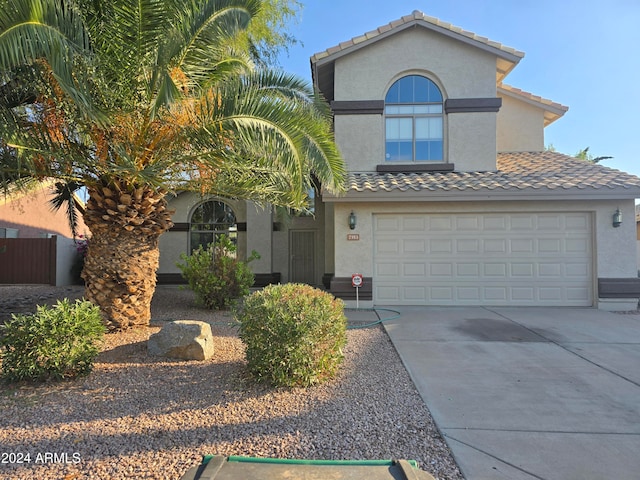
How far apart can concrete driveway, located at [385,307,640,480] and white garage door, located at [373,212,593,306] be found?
1.63 m

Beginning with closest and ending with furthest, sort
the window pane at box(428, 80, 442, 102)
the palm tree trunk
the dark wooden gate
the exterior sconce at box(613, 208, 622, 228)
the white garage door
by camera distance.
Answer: the palm tree trunk
the exterior sconce at box(613, 208, 622, 228)
the white garage door
the window pane at box(428, 80, 442, 102)
the dark wooden gate

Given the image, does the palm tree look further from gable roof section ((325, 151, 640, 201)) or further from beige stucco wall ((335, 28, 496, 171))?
beige stucco wall ((335, 28, 496, 171))

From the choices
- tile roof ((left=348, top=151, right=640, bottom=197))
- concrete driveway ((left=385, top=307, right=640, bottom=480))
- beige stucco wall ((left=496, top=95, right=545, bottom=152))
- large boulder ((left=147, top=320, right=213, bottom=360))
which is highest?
beige stucco wall ((left=496, top=95, right=545, bottom=152))

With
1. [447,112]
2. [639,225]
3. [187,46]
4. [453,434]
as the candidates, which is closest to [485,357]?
[453,434]

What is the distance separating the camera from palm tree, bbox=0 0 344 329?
483 cm

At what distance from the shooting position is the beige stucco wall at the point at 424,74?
35.4ft

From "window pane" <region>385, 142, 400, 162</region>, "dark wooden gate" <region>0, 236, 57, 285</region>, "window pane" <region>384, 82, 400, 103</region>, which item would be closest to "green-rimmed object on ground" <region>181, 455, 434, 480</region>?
"window pane" <region>385, 142, 400, 162</region>

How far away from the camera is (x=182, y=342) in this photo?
17.1ft

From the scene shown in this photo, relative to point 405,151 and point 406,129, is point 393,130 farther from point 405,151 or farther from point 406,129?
point 405,151

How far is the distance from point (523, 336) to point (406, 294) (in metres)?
3.32

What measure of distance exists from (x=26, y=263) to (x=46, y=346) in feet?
46.1

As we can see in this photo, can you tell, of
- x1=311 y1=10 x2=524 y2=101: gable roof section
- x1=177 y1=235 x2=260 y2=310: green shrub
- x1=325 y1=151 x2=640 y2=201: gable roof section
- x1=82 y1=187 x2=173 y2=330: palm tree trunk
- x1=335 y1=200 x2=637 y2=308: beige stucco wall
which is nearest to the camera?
x1=82 y1=187 x2=173 y2=330: palm tree trunk

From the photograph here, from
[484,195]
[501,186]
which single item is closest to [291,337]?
[484,195]

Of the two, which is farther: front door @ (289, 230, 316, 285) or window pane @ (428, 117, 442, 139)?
front door @ (289, 230, 316, 285)
